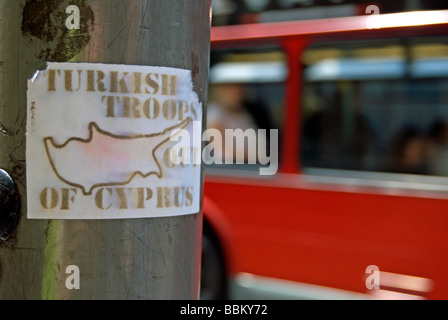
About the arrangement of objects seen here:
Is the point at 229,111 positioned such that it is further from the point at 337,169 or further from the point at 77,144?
the point at 77,144

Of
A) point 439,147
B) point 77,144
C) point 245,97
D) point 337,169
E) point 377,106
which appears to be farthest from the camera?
point 245,97

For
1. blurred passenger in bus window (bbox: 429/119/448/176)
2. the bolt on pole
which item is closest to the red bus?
blurred passenger in bus window (bbox: 429/119/448/176)

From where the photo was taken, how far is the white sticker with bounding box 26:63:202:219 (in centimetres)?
120

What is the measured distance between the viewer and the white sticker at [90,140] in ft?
3.93

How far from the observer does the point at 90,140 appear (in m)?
1.20

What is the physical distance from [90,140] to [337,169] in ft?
12.9

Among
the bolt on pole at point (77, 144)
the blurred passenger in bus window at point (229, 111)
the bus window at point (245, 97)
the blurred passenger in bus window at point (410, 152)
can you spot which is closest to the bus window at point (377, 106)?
the blurred passenger in bus window at point (410, 152)

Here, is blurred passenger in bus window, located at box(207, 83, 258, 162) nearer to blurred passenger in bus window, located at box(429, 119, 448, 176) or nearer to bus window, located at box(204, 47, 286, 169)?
bus window, located at box(204, 47, 286, 169)

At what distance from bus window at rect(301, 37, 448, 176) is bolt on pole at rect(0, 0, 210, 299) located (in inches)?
144

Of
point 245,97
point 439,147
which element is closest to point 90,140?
point 439,147

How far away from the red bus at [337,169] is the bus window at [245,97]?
0.5 inches

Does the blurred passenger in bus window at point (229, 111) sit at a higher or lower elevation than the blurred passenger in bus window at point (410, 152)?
higher

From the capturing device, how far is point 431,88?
4.56 meters

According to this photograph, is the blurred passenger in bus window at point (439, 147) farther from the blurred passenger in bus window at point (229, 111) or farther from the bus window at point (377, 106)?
the blurred passenger in bus window at point (229, 111)
